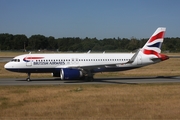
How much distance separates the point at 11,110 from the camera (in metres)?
17.4

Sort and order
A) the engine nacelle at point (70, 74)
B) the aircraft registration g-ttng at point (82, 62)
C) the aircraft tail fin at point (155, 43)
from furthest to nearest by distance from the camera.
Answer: the aircraft tail fin at point (155, 43) → the aircraft registration g-ttng at point (82, 62) → the engine nacelle at point (70, 74)

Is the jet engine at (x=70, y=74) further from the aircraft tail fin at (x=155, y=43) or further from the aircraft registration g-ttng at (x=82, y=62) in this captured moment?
the aircraft tail fin at (x=155, y=43)

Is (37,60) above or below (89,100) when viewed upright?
above

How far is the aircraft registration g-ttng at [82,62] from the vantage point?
3481cm

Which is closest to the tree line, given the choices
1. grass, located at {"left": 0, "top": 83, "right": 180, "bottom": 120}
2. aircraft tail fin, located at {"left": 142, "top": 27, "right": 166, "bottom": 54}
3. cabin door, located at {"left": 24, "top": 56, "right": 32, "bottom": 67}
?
aircraft tail fin, located at {"left": 142, "top": 27, "right": 166, "bottom": 54}

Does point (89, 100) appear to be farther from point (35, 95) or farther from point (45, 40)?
point (45, 40)

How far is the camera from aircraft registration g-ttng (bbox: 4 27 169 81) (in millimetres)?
34812

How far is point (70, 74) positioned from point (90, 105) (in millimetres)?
14985

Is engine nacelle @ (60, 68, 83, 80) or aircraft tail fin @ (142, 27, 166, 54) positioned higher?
aircraft tail fin @ (142, 27, 166, 54)

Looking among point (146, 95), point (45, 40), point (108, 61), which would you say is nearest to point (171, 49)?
point (45, 40)

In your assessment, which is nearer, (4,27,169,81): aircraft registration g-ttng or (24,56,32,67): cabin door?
(4,27,169,81): aircraft registration g-ttng

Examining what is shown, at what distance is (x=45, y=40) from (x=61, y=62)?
136 m

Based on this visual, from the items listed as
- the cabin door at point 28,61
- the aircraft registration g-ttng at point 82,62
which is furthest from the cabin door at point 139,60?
the cabin door at point 28,61

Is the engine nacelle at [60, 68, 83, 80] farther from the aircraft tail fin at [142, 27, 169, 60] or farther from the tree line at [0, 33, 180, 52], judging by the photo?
the tree line at [0, 33, 180, 52]
